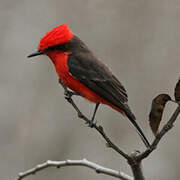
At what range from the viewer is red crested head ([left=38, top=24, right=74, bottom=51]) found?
3.74 meters

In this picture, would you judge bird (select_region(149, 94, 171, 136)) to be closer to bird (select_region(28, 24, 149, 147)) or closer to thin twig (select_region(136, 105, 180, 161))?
thin twig (select_region(136, 105, 180, 161))

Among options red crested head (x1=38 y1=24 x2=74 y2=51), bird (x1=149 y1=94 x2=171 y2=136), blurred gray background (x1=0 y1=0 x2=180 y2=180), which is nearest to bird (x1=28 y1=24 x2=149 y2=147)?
red crested head (x1=38 y1=24 x2=74 y2=51)

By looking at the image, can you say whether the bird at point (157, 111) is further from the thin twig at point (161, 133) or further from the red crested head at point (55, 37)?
the red crested head at point (55, 37)

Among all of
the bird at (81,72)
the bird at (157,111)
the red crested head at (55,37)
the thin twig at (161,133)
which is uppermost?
the red crested head at (55,37)

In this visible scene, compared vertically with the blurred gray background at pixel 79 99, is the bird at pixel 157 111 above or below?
below

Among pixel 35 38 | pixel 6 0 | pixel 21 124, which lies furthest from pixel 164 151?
pixel 6 0

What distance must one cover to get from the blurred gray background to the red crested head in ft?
7.11

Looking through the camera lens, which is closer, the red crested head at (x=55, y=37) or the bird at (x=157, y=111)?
the bird at (x=157, y=111)

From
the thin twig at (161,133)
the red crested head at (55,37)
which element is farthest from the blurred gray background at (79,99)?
the thin twig at (161,133)

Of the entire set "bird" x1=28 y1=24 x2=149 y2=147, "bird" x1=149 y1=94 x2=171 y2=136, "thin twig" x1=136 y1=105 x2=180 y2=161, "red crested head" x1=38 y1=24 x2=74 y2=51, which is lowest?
"thin twig" x1=136 y1=105 x2=180 y2=161

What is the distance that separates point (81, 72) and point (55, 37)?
18.0 inches

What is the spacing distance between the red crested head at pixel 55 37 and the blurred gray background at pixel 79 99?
2.17m

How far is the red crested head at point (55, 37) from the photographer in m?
3.74

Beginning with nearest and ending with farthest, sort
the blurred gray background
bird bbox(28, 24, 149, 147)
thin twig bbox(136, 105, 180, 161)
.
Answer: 1. thin twig bbox(136, 105, 180, 161)
2. bird bbox(28, 24, 149, 147)
3. the blurred gray background
